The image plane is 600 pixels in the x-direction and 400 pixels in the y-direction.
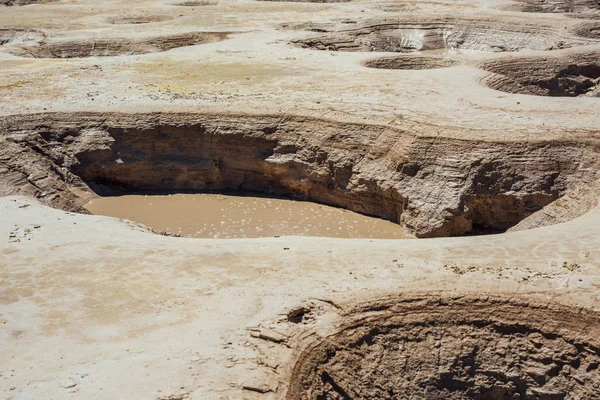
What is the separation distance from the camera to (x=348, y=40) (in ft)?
78.3

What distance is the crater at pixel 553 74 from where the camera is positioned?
61.8ft

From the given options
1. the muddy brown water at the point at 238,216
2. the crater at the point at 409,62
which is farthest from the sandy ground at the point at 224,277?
the crater at the point at 409,62

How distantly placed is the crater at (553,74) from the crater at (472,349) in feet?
39.0

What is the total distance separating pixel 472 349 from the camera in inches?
307

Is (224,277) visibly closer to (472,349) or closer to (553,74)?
(472,349)

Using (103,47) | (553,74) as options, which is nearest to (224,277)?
(553,74)

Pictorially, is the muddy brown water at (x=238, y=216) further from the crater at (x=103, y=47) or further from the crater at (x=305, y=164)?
the crater at (x=103, y=47)

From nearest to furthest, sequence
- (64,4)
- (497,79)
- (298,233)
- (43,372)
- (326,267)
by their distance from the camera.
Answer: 1. (43,372)
2. (326,267)
3. (298,233)
4. (497,79)
5. (64,4)

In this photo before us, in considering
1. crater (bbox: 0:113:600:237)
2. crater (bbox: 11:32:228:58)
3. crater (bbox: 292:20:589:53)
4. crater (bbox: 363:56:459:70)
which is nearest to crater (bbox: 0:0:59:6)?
crater (bbox: 11:32:228:58)

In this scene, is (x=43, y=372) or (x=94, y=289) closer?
(x=43, y=372)

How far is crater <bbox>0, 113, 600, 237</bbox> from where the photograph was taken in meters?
12.4

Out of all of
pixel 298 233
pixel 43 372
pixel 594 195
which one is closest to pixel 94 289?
pixel 43 372

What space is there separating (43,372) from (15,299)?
168 centimetres

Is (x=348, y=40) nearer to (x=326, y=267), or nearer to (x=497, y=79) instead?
(x=497, y=79)
